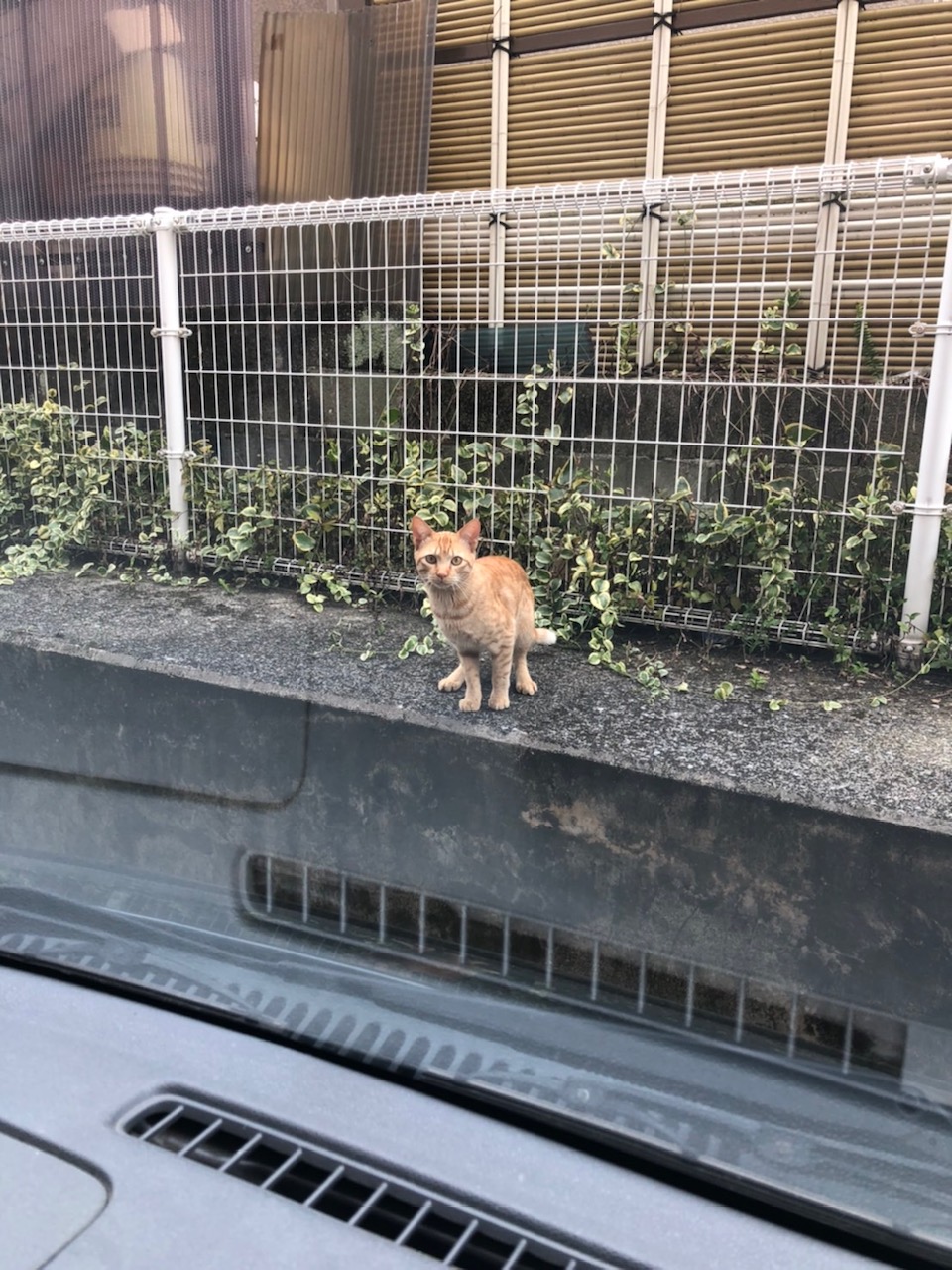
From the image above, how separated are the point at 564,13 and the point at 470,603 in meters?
3.95

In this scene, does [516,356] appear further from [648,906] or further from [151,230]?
[648,906]

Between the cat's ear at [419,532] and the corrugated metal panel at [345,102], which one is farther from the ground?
the corrugated metal panel at [345,102]

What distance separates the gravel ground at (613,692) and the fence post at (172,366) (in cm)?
50

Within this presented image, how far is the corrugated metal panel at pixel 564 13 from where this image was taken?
499 cm

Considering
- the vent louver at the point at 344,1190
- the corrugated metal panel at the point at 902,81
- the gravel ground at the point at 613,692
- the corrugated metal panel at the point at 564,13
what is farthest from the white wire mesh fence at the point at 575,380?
the vent louver at the point at 344,1190

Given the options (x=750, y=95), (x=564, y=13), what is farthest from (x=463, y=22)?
(x=750, y=95)

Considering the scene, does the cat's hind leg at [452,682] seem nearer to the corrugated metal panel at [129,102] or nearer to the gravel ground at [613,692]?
the gravel ground at [613,692]

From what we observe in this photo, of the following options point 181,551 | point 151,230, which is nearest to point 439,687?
point 181,551

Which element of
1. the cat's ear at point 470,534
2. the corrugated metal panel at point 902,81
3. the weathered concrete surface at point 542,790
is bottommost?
the weathered concrete surface at point 542,790

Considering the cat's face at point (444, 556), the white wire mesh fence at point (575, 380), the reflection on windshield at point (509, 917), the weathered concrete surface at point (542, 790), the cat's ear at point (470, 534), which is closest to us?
the reflection on windshield at point (509, 917)

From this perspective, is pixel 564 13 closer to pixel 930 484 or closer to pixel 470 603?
pixel 930 484

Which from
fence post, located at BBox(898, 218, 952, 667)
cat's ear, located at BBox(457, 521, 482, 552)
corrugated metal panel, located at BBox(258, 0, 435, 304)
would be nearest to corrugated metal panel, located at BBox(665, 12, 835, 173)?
corrugated metal panel, located at BBox(258, 0, 435, 304)

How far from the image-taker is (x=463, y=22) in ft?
17.5

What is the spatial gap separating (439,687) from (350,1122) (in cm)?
219
